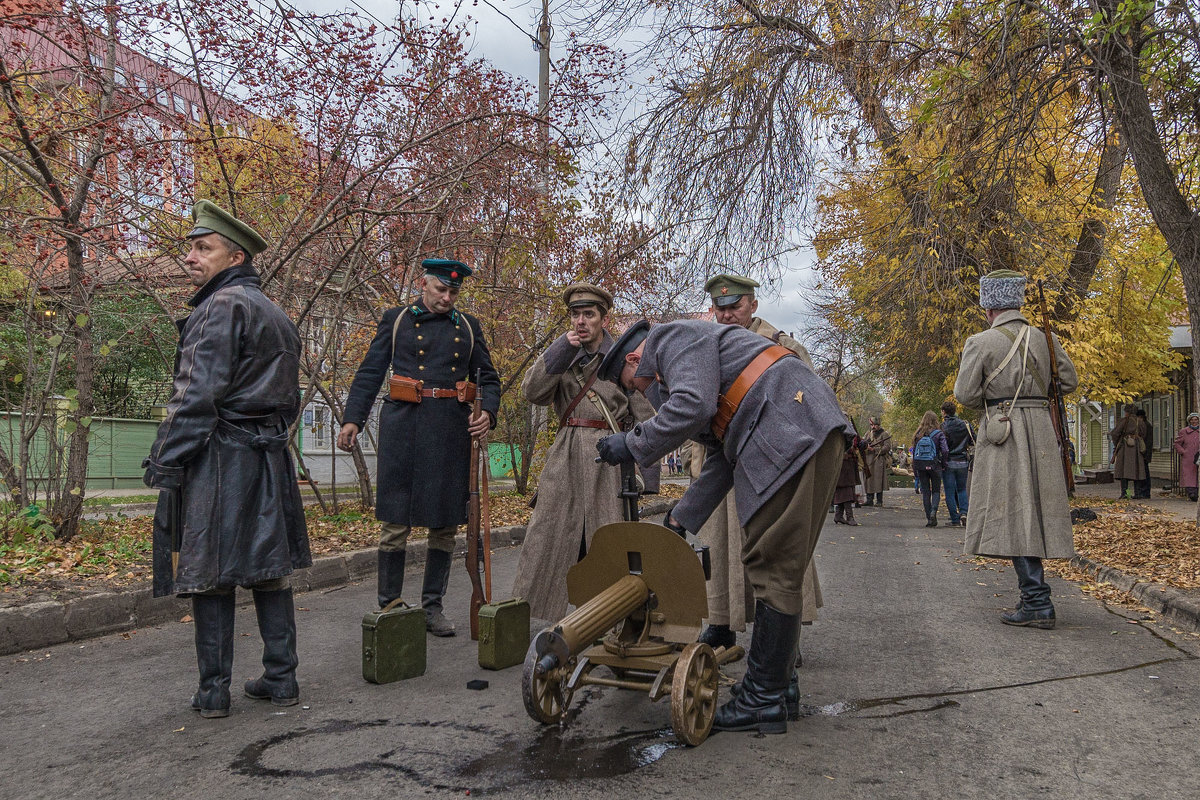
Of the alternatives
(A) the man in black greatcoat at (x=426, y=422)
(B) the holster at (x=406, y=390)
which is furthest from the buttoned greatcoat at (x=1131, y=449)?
(B) the holster at (x=406, y=390)

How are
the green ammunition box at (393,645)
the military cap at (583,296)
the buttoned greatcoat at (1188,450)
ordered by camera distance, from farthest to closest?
the buttoned greatcoat at (1188,450)
the military cap at (583,296)
the green ammunition box at (393,645)

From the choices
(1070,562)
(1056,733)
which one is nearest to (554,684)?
(1056,733)

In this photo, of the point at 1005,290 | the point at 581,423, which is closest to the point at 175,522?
the point at 581,423

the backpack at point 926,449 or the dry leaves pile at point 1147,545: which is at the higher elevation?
the backpack at point 926,449

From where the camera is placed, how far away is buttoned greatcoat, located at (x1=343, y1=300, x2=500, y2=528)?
5.23 m

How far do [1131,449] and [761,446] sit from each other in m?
20.2

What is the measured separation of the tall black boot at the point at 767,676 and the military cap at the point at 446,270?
2.81 meters

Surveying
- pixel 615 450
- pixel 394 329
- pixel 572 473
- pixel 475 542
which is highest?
pixel 394 329

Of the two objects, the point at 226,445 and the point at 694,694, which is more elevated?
the point at 226,445

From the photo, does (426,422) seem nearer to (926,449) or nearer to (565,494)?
(565,494)

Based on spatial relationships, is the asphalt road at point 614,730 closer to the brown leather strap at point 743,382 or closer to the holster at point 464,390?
the brown leather strap at point 743,382

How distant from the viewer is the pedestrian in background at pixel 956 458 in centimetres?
1412

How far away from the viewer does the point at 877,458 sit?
19.7m

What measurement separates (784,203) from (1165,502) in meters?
13.4
